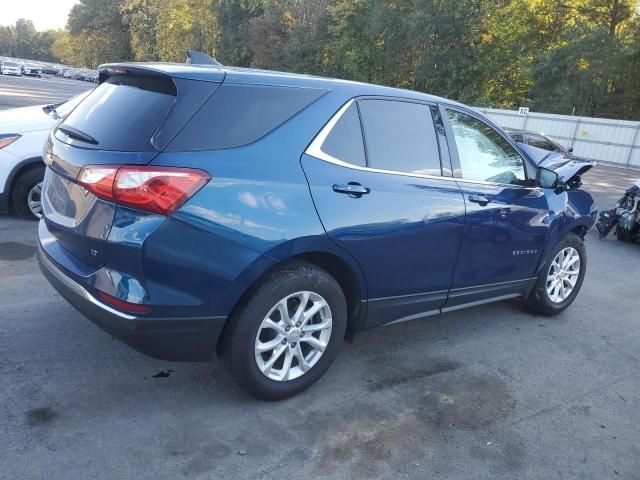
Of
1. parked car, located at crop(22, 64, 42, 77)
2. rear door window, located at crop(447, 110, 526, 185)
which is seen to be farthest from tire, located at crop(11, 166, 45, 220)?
parked car, located at crop(22, 64, 42, 77)

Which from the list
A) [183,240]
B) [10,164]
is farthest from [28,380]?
[10,164]

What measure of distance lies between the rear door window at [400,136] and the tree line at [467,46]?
104 feet

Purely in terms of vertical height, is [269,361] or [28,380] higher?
[269,361]

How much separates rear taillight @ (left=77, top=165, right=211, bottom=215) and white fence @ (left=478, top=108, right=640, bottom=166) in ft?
89.0

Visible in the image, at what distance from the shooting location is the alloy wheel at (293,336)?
3.13 m

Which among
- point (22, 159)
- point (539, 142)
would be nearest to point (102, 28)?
point (539, 142)

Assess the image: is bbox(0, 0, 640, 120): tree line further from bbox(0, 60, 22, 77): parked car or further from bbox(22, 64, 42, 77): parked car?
bbox(0, 60, 22, 77): parked car

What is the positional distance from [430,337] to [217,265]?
2204 millimetres

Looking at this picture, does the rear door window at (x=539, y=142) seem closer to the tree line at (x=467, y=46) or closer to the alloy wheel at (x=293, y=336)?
the alloy wheel at (x=293, y=336)

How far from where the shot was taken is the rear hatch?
110 inches

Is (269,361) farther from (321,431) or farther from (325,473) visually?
(325,473)

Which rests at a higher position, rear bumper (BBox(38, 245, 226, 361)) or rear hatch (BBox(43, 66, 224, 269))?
rear hatch (BBox(43, 66, 224, 269))

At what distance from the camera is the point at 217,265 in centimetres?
280

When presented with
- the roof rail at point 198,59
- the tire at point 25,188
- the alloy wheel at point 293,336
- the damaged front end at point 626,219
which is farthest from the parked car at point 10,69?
the alloy wheel at point 293,336
